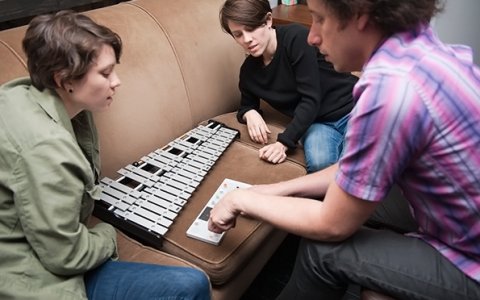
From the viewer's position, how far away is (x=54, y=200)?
2.85 ft

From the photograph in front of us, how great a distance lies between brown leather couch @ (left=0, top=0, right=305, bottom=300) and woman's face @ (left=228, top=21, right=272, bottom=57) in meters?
0.27

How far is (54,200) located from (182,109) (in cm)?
88

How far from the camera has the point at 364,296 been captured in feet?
3.05

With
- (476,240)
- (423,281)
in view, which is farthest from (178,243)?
(476,240)

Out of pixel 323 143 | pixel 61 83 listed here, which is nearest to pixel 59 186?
pixel 61 83

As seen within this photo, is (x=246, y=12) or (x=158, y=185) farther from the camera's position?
(x=246, y=12)

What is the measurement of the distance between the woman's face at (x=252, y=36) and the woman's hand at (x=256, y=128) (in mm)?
266

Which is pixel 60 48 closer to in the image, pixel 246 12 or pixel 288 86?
pixel 246 12

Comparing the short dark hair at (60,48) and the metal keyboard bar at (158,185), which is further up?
the short dark hair at (60,48)

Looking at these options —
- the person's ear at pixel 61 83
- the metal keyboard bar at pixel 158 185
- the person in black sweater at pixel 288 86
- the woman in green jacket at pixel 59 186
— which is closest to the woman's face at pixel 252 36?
the person in black sweater at pixel 288 86

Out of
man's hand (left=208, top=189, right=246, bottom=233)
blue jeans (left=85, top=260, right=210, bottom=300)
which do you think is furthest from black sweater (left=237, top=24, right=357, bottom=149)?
blue jeans (left=85, top=260, right=210, bottom=300)

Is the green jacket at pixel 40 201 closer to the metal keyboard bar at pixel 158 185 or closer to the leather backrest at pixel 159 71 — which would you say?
the metal keyboard bar at pixel 158 185

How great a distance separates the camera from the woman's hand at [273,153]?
152cm

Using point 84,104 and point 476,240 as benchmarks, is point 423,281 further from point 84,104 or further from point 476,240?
point 84,104
